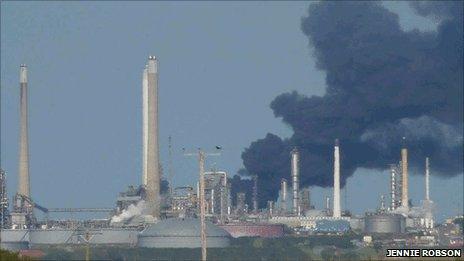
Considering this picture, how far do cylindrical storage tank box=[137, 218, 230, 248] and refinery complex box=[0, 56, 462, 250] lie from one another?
0.10 metres

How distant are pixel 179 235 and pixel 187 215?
47.0 ft

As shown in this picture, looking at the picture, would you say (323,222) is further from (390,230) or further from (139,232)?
(139,232)

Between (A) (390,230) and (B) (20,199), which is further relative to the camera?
(A) (390,230)

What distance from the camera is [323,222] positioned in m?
189

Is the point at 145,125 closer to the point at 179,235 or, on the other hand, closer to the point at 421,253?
the point at 179,235

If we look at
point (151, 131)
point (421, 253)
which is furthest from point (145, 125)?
point (421, 253)

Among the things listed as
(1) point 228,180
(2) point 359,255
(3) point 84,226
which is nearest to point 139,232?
(3) point 84,226

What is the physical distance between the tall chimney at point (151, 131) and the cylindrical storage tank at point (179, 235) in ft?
14.7

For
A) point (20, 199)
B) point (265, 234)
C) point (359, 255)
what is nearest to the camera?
point (359, 255)

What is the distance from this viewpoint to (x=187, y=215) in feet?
592

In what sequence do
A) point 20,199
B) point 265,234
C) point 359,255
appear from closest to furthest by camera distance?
point 359,255, point 20,199, point 265,234

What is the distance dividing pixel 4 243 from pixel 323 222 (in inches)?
1797

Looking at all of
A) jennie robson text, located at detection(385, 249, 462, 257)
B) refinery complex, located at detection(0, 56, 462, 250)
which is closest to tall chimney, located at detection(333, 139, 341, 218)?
refinery complex, located at detection(0, 56, 462, 250)

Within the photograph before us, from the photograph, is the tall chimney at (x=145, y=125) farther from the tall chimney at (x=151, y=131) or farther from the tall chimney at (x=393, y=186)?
the tall chimney at (x=393, y=186)
